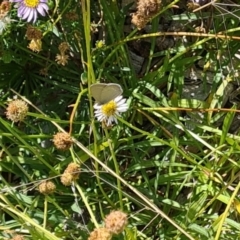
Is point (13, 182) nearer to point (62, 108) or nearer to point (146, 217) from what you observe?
point (62, 108)

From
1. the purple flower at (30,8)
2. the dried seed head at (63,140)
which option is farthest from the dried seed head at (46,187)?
the purple flower at (30,8)

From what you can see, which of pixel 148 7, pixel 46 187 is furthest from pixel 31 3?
pixel 46 187

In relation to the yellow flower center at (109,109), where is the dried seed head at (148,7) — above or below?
above

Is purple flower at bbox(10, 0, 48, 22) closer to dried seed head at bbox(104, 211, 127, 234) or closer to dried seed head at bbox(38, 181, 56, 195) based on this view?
dried seed head at bbox(38, 181, 56, 195)

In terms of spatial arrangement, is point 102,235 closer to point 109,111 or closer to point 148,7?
point 109,111

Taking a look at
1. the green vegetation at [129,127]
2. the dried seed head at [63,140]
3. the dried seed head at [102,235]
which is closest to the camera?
the dried seed head at [102,235]

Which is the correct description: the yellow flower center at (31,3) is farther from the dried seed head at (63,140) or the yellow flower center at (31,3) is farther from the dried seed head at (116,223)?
the dried seed head at (116,223)

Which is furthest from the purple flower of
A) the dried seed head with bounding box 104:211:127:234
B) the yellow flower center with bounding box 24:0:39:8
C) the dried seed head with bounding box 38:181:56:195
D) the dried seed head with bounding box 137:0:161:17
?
the dried seed head with bounding box 104:211:127:234
